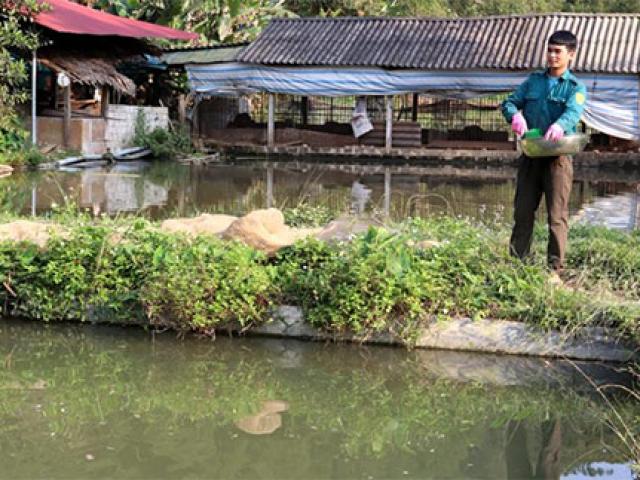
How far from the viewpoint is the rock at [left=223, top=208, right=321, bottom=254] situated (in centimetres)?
625

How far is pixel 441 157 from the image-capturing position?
938 inches

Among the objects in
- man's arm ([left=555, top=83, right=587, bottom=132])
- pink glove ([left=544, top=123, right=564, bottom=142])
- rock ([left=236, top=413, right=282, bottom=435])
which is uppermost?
man's arm ([left=555, top=83, right=587, bottom=132])

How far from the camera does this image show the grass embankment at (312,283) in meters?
5.59

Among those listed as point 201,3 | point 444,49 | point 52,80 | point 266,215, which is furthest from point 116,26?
point 266,215

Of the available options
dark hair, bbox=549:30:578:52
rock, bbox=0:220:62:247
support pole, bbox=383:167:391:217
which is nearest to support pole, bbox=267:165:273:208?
support pole, bbox=383:167:391:217

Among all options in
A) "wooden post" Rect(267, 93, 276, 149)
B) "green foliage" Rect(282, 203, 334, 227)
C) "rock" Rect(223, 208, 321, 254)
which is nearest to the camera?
"rock" Rect(223, 208, 321, 254)

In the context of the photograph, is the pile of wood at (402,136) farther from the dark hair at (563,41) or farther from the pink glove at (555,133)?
the pink glove at (555,133)

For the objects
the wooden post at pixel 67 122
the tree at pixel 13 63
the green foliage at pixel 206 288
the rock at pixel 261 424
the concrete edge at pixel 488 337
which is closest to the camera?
the rock at pixel 261 424

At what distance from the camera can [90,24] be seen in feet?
68.5

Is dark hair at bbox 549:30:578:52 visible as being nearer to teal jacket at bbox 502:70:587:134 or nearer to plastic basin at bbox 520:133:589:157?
teal jacket at bbox 502:70:587:134

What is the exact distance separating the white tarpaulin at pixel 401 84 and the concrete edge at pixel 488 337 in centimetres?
1716

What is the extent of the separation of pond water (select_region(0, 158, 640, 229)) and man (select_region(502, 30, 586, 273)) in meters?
3.76

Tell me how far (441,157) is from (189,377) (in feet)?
63.0

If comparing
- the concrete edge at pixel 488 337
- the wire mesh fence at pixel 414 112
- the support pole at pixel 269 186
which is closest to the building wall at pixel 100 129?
the support pole at pixel 269 186
